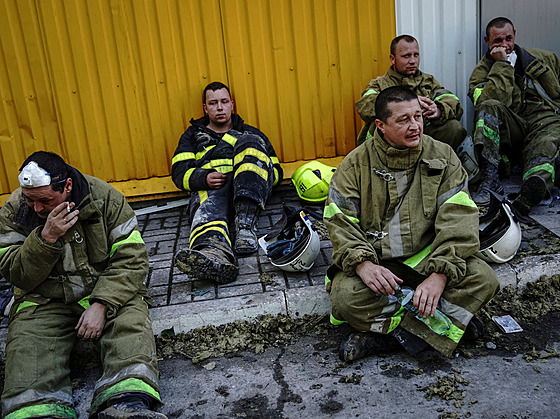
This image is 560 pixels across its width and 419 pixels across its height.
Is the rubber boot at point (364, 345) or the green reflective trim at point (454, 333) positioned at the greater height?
the green reflective trim at point (454, 333)

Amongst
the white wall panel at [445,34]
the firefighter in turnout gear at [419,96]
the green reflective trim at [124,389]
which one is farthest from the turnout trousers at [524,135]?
the green reflective trim at [124,389]

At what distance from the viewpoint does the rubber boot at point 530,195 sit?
4637 mm

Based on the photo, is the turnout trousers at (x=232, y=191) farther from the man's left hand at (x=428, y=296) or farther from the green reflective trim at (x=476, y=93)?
the green reflective trim at (x=476, y=93)

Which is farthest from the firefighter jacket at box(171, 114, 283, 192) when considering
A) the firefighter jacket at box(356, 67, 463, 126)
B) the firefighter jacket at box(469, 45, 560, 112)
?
the firefighter jacket at box(469, 45, 560, 112)

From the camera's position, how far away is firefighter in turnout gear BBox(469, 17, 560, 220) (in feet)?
16.6

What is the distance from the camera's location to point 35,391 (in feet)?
9.57

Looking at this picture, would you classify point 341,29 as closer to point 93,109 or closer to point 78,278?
point 93,109

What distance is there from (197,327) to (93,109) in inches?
121

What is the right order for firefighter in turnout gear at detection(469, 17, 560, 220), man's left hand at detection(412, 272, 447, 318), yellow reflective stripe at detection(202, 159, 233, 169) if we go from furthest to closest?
1. yellow reflective stripe at detection(202, 159, 233, 169)
2. firefighter in turnout gear at detection(469, 17, 560, 220)
3. man's left hand at detection(412, 272, 447, 318)

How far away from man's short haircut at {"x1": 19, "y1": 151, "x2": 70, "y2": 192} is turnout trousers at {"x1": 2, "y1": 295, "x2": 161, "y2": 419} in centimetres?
74

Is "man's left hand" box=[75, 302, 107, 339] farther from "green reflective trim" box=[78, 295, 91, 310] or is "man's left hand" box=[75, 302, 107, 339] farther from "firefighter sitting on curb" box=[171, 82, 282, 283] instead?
"firefighter sitting on curb" box=[171, 82, 282, 283]

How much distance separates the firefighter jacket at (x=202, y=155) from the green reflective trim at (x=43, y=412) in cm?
257

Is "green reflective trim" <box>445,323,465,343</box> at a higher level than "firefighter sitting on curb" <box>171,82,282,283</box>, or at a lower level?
lower

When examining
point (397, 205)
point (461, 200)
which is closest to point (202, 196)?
point (397, 205)
